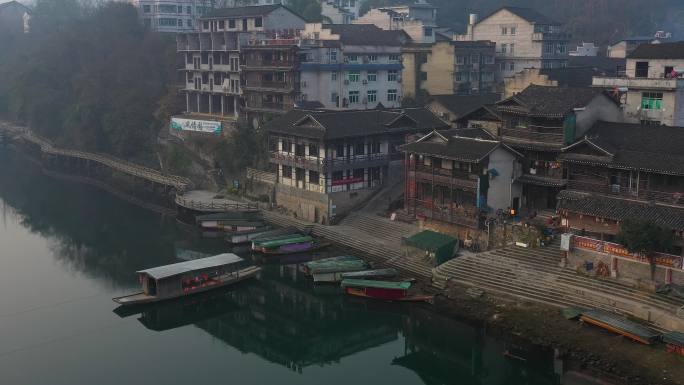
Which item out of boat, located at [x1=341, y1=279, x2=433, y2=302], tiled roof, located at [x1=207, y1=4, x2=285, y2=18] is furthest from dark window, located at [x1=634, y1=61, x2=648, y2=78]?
tiled roof, located at [x1=207, y1=4, x2=285, y2=18]

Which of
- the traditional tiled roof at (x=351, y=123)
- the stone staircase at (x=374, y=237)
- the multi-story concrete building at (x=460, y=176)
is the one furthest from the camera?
the traditional tiled roof at (x=351, y=123)

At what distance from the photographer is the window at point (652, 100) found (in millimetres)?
45562

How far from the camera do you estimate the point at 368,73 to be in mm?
69562

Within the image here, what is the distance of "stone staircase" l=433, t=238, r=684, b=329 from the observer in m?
33.0

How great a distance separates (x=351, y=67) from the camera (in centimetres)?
6750

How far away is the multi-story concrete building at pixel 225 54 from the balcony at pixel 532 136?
28.9 meters

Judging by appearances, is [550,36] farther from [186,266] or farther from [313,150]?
[186,266]

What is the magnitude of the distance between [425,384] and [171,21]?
86657mm

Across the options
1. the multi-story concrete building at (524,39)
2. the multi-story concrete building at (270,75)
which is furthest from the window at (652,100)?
the multi-story concrete building at (270,75)

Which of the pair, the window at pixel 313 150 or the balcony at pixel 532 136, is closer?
the balcony at pixel 532 136

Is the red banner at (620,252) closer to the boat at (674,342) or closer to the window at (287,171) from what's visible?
the boat at (674,342)

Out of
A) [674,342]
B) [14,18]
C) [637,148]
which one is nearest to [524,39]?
[637,148]

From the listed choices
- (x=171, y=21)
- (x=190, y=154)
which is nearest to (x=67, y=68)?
(x=171, y=21)

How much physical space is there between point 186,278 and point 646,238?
2558 cm
